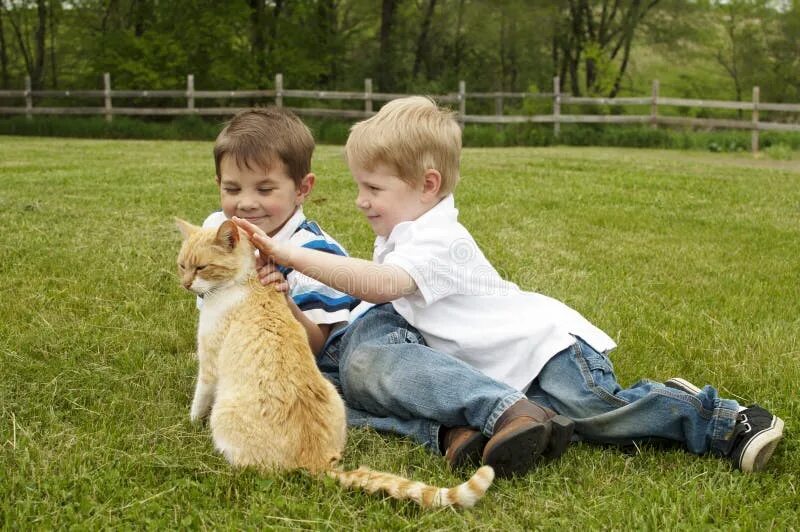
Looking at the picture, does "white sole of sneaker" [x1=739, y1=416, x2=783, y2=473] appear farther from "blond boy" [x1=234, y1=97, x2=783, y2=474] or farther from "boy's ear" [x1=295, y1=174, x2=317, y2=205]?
"boy's ear" [x1=295, y1=174, x2=317, y2=205]

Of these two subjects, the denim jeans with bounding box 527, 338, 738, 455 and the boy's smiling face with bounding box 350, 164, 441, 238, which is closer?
the denim jeans with bounding box 527, 338, 738, 455

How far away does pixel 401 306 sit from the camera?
3.20 meters

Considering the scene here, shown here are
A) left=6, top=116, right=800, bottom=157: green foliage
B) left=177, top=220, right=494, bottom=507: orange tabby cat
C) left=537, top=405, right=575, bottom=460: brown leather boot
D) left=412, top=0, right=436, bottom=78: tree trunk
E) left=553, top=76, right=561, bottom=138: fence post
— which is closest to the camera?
left=177, top=220, right=494, bottom=507: orange tabby cat

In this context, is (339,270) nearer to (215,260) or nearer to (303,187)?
(215,260)

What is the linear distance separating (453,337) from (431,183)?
24.3 inches

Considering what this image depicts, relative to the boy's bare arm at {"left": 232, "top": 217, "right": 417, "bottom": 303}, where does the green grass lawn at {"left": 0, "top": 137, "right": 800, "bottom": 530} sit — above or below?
below

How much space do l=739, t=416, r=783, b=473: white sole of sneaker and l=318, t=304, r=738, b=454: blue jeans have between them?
0.09m

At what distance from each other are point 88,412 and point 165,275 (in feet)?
7.47

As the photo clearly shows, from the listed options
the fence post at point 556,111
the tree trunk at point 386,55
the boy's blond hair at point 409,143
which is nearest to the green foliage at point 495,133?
the fence post at point 556,111

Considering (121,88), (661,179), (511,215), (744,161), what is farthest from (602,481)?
(121,88)

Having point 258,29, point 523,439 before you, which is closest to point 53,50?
point 258,29

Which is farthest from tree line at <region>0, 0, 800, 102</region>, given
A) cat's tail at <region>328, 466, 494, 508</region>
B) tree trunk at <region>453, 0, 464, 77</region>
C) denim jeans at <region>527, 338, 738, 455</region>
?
cat's tail at <region>328, 466, 494, 508</region>

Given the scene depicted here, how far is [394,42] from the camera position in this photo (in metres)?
31.4

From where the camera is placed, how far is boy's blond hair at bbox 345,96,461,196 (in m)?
3.14
